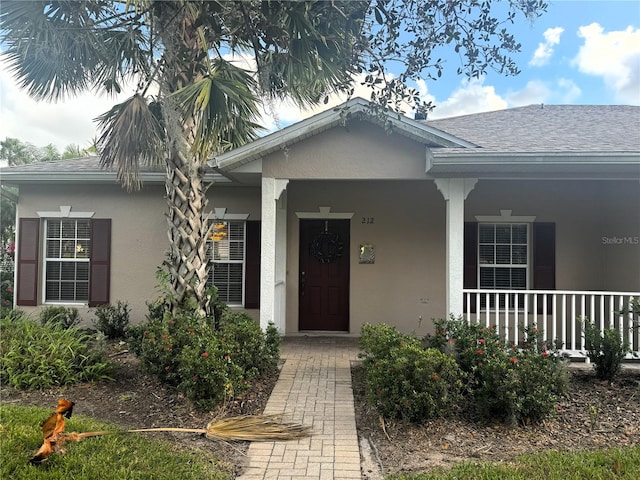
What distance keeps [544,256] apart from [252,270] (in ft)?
18.5

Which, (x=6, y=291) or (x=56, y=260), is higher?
(x=56, y=260)

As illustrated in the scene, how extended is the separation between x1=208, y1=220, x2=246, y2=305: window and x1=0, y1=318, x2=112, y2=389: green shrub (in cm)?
326

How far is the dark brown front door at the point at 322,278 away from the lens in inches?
342

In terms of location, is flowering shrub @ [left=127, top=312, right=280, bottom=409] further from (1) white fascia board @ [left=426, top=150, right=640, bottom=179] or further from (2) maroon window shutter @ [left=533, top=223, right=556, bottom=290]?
(2) maroon window shutter @ [left=533, top=223, right=556, bottom=290]

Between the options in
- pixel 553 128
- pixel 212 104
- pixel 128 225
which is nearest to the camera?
pixel 212 104

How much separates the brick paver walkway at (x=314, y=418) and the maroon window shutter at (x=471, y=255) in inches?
103

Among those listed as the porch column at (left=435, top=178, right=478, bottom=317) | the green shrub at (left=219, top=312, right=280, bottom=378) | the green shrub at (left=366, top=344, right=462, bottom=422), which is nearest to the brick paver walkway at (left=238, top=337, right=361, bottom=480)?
the green shrub at (left=219, top=312, right=280, bottom=378)

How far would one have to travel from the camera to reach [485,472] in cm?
328

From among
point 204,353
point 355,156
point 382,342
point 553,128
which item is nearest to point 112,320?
point 204,353

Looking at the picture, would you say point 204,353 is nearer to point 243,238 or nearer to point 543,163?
point 243,238

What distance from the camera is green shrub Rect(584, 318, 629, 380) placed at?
5426 millimetres

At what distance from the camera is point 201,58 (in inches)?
195

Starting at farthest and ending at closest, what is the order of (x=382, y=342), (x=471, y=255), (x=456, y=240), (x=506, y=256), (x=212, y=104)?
(x=506, y=256)
(x=471, y=255)
(x=456, y=240)
(x=212, y=104)
(x=382, y=342)

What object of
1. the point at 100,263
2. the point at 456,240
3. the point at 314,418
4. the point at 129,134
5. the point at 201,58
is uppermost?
the point at 201,58
